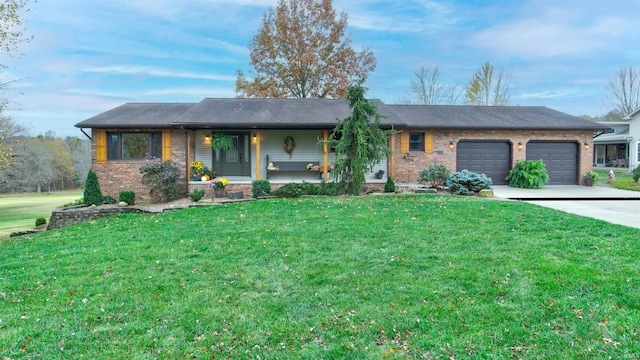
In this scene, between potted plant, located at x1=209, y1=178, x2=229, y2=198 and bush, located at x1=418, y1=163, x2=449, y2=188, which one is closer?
potted plant, located at x1=209, y1=178, x2=229, y2=198

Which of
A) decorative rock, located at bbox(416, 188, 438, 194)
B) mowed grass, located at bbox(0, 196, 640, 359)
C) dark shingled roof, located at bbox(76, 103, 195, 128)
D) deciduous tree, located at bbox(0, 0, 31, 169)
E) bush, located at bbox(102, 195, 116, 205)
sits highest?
deciduous tree, located at bbox(0, 0, 31, 169)

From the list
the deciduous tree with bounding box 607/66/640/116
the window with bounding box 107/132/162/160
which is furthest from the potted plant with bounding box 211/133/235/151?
the deciduous tree with bounding box 607/66/640/116

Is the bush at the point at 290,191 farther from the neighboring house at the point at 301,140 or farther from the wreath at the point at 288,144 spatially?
the wreath at the point at 288,144

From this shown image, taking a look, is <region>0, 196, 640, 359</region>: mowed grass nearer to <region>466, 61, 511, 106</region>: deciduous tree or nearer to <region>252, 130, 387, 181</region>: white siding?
<region>252, 130, 387, 181</region>: white siding

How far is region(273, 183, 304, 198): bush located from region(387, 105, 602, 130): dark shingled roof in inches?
221

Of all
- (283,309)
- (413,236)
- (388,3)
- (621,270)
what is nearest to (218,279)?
(283,309)

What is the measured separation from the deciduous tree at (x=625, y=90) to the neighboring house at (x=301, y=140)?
26.8 m

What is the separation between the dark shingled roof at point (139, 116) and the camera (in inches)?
530

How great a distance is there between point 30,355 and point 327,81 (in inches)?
913

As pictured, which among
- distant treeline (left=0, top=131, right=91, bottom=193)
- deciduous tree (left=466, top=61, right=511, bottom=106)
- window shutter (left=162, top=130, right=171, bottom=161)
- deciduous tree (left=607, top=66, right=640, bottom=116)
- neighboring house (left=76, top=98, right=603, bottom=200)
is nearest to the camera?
neighboring house (left=76, top=98, right=603, bottom=200)

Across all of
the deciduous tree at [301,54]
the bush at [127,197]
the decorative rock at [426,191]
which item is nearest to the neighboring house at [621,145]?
the decorative rock at [426,191]

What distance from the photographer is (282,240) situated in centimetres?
634

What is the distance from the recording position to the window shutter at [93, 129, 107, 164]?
1375 cm

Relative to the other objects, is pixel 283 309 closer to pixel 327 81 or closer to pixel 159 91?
pixel 327 81
